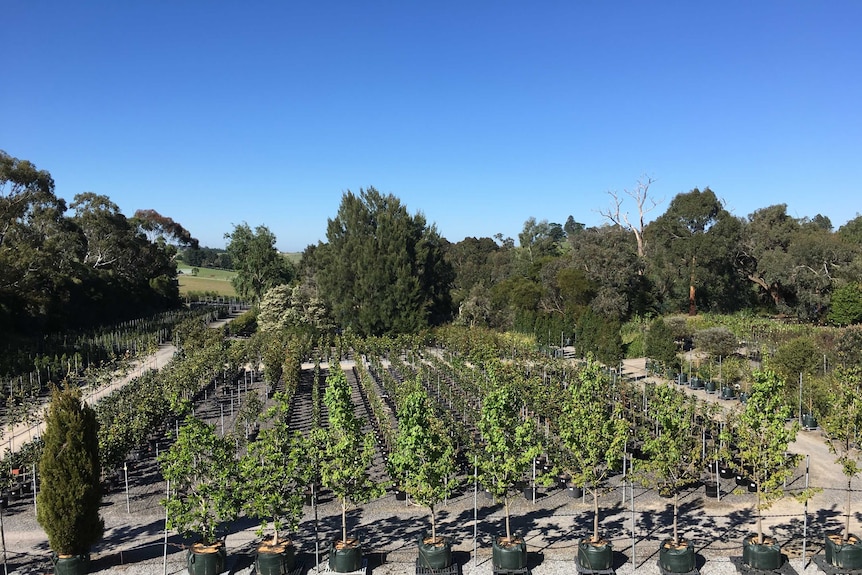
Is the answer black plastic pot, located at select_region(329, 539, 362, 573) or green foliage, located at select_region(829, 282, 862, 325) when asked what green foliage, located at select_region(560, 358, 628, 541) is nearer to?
black plastic pot, located at select_region(329, 539, 362, 573)

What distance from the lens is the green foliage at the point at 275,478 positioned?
10.9m

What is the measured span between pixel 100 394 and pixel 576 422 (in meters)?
25.8

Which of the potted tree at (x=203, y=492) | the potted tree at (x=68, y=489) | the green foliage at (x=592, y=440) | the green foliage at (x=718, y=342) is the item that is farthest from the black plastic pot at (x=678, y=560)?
the green foliage at (x=718, y=342)

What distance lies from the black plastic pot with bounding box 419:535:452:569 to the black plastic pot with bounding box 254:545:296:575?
2.54 meters

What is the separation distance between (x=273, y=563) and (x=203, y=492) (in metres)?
1.88

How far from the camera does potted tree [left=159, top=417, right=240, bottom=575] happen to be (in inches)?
423

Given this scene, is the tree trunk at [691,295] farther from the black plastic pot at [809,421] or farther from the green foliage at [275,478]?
the green foliage at [275,478]

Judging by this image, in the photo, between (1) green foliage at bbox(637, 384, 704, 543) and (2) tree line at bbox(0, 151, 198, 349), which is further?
(2) tree line at bbox(0, 151, 198, 349)

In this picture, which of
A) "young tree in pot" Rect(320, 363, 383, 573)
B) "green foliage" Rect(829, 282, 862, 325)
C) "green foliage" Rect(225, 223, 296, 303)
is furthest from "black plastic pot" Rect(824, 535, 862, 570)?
"green foliage" Rect(225, 223, 296, 303)

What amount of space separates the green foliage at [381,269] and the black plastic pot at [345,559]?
32.4 metres

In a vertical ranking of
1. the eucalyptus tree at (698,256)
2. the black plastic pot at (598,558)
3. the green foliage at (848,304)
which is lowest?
the black plastic pot at (598,558)

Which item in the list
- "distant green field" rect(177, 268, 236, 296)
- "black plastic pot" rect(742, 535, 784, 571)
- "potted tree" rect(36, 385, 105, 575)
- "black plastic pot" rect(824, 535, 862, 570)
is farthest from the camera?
"distant green field" rect(177, 268, 236, 296)

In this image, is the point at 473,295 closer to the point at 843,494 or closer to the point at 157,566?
the point at 843,494

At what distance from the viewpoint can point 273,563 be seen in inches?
433
